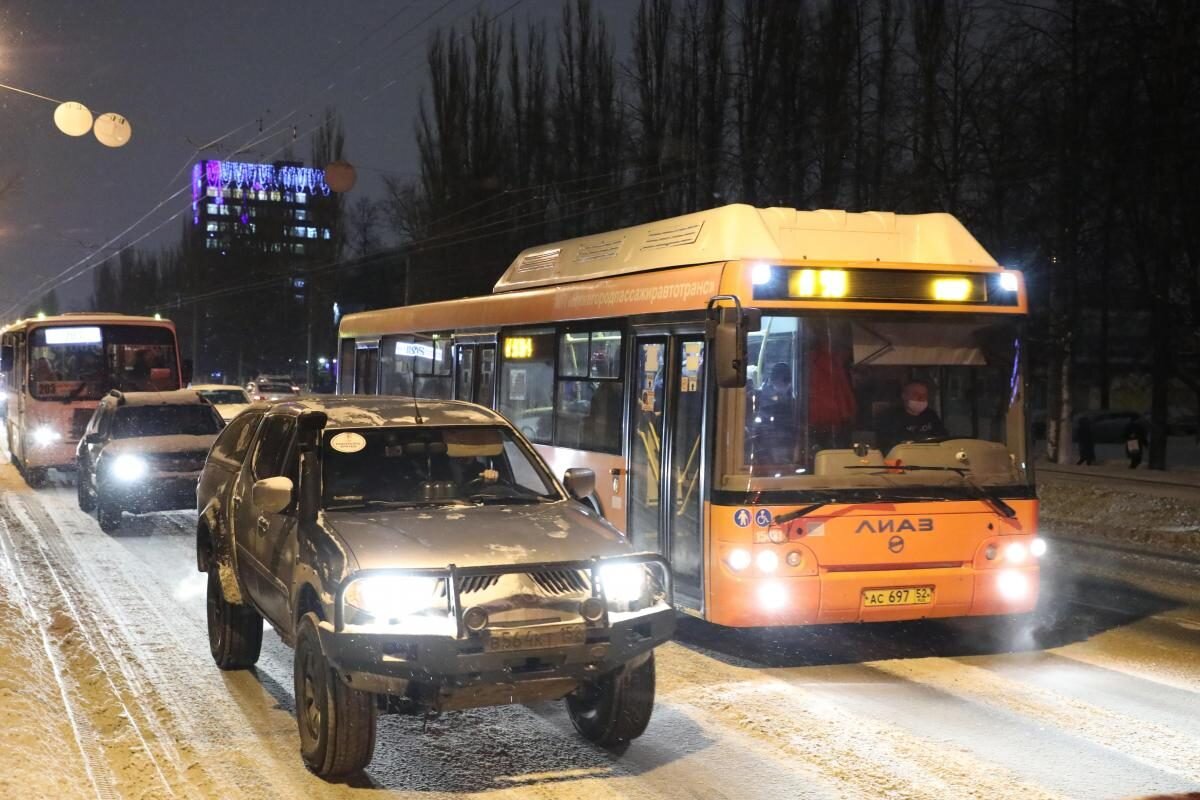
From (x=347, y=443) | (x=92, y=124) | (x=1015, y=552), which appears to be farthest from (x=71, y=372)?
(x=1015, y=552)

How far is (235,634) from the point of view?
8125 millimetres

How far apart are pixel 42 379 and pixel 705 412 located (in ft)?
58.9

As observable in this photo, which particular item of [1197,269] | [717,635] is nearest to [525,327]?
[717,635]

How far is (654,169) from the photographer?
140 feet

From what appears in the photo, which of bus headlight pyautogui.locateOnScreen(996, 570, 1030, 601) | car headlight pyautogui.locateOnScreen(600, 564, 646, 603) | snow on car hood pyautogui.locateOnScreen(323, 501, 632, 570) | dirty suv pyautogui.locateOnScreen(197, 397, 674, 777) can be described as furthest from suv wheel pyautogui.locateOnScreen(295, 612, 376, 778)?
bus headlight pyautogui.locateOnScreen(996, 570, 1030, 601)

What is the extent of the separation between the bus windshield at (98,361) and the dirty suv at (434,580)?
17018 millimetres

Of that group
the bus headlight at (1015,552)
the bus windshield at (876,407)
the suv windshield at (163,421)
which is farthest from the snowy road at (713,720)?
the suv windshield at (163,421)

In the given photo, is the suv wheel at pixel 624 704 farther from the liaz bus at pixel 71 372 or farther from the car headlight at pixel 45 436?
the car headlight at pixel 45 436

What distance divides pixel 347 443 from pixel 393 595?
4.86ft

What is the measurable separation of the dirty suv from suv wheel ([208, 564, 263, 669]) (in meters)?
0.49

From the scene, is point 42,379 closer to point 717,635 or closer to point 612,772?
point 717,635

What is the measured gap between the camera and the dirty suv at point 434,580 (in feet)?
18.8

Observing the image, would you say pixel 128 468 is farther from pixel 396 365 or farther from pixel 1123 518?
pixel 1123 518

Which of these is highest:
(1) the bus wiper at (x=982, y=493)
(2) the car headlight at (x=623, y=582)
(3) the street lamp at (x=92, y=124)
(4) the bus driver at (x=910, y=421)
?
(3) the street lamp at (x=92, y=124)
